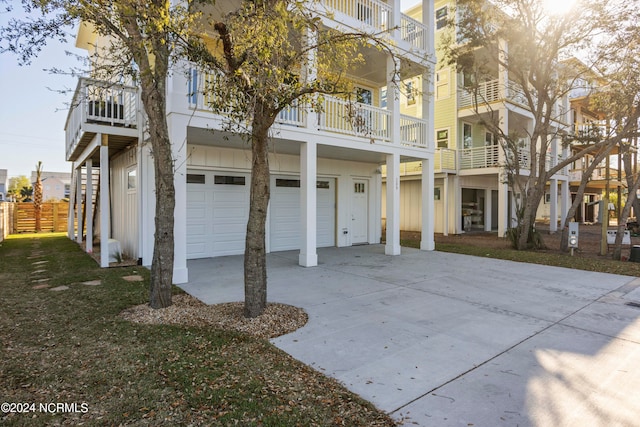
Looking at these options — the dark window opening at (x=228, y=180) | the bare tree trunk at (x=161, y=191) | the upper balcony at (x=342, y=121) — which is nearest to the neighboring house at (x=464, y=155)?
the upper balcony at (x=342, y=121)

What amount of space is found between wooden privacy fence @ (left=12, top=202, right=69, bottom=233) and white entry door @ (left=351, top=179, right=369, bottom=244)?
15.4 meters

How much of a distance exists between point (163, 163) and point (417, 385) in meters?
4.02

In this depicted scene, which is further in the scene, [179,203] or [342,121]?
[342,121]

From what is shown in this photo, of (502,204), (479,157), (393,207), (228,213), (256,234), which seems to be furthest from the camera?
(479,157)

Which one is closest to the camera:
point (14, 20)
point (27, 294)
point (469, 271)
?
point (14, 20)

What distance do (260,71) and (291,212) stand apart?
7769mm

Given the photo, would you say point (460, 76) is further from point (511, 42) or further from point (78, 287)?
point (78, 287)

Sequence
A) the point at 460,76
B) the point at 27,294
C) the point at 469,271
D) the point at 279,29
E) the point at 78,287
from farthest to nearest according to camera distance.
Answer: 1. the point at 460,76
2. the point at 469,271
3. the point at 78,287
4. the point at 27,294
5. the point at 279,29

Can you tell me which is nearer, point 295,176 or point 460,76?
point 295,176

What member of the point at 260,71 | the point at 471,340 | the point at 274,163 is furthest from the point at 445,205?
the point at 260,71

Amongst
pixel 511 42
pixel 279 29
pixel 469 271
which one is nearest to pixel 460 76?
pixel 511 42

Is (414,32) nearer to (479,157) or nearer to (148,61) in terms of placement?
(479,157)

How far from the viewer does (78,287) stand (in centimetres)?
633

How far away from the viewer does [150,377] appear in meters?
3.05
